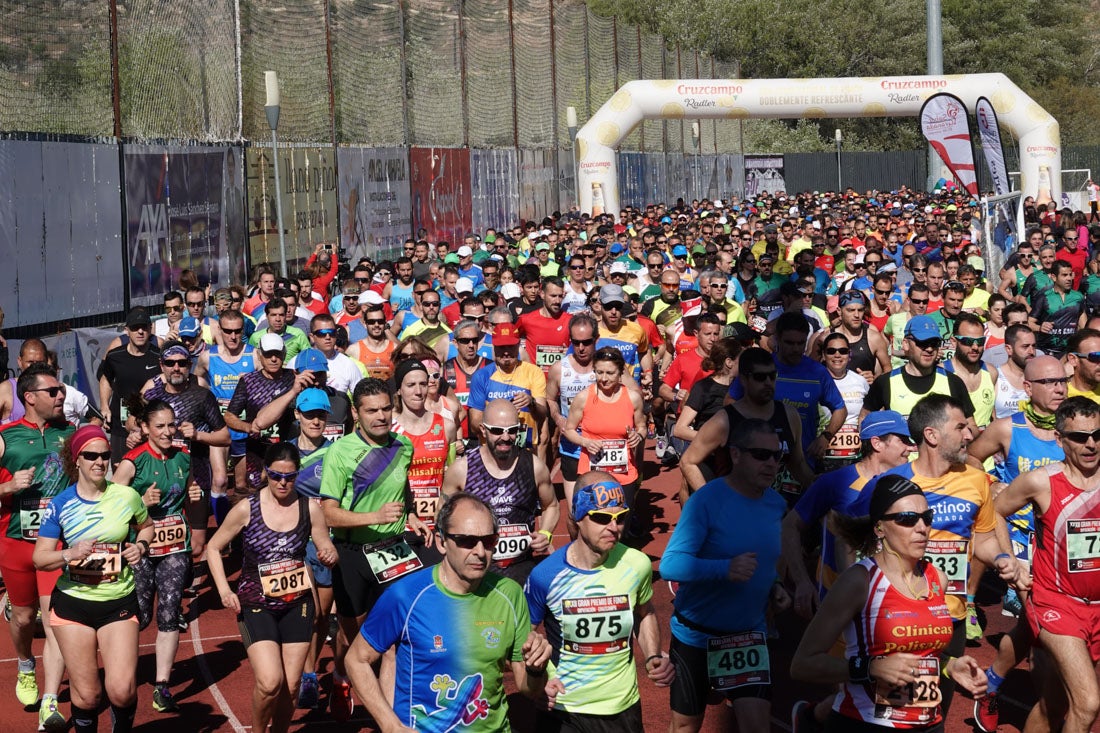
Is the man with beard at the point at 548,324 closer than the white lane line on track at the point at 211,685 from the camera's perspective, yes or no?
No

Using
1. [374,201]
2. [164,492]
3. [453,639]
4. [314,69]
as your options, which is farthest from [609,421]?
[374,201]

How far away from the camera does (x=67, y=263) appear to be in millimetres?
16000

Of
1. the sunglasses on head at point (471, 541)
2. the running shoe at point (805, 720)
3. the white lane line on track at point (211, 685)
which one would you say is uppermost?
the sunglasses on head at point (471, 541)

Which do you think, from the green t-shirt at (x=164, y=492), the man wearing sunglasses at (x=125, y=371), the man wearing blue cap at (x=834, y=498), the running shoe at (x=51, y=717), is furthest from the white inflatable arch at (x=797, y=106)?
the man wearing blue cap at (x=834, y=498)

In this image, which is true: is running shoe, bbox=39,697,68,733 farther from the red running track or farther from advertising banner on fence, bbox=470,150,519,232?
advertising banner on fence, bbox=470,150,519,232

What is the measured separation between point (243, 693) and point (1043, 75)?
8133 cm

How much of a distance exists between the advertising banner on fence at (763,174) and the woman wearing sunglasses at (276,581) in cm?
5885

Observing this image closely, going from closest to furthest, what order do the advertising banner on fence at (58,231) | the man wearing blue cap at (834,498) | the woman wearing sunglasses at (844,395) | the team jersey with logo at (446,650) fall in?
1. the team jersey with logo at (446,650)
2. the man wearing blue cap at (834,498)
3. the woman wearing sunglasses at (844,395)
4. the advertising banner on fence at (58,231)

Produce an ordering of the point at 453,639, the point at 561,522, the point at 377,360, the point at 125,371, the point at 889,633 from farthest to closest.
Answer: the point at 561,522 → the point at 377,360 → the point at 125,371 → the point at 453,639 → the point at 889,633

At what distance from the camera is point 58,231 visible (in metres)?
15.8

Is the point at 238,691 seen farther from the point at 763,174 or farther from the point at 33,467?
the point at 763,174

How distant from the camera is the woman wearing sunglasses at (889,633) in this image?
546 cm

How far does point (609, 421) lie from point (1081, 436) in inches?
158

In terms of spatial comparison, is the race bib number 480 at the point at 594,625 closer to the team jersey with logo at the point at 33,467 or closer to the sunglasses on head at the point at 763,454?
the sunglasses on head at the point at 763,454
